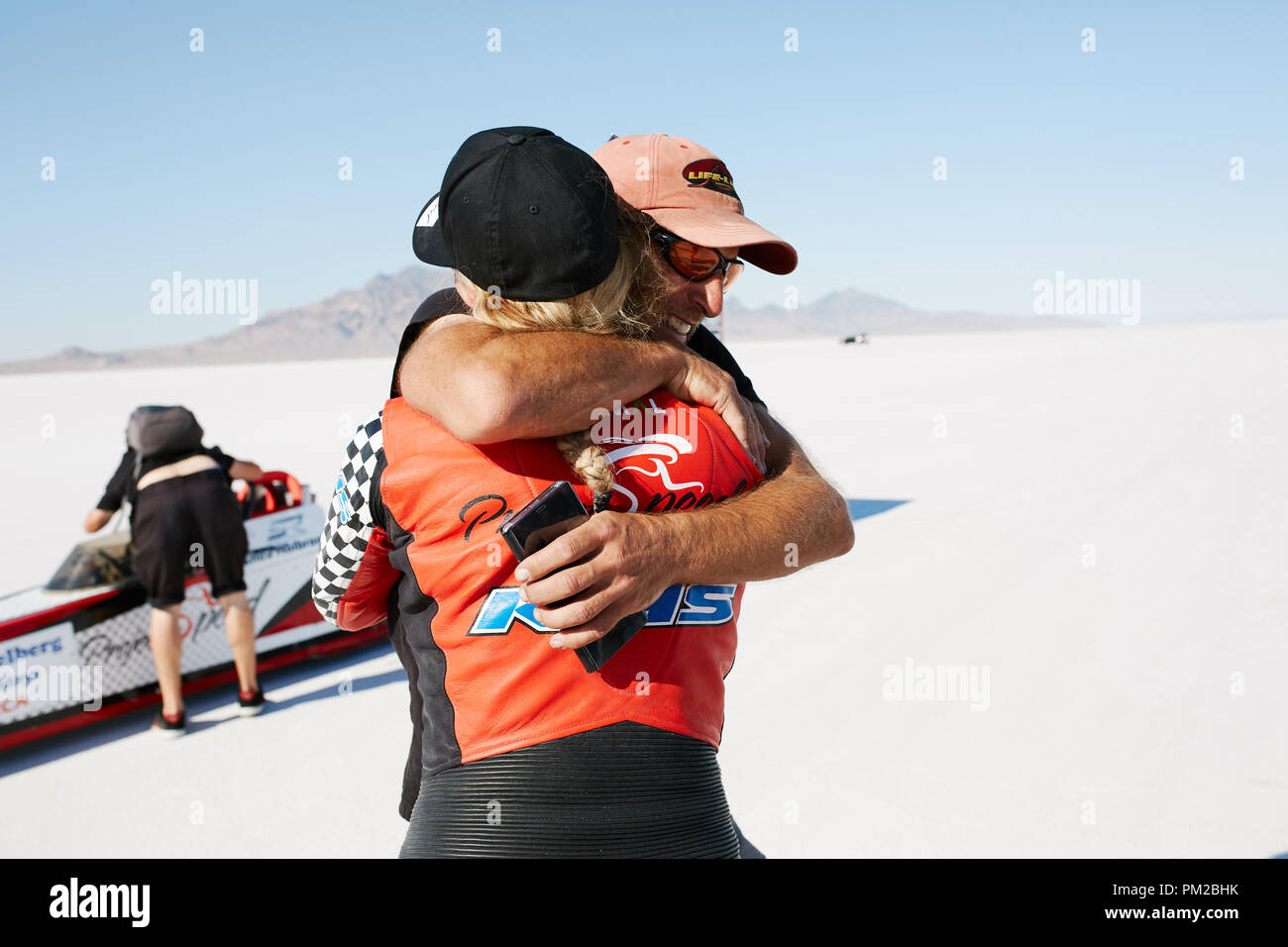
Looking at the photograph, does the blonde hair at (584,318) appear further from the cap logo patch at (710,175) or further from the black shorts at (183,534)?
the black shorts at (183,534)

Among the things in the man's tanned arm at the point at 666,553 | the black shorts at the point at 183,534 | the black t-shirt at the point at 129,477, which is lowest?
the black shorts at the point at 183,534

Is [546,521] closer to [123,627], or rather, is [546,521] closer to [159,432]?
[159,432]

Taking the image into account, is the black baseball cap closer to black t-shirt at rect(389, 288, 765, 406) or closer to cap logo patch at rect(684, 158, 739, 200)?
black t-shirt at rect(389, 288, 765, 406)

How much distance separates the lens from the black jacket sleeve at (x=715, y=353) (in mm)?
2174

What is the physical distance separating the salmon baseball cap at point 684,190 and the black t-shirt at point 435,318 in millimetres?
249

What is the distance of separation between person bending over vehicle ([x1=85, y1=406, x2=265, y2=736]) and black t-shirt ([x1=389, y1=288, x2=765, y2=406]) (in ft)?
14.1

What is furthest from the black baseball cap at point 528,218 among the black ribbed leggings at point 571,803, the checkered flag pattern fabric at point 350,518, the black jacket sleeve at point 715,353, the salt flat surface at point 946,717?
the salt flat surface at point 946,717

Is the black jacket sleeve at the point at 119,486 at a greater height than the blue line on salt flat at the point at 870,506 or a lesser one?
greater

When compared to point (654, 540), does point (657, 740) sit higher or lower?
lower

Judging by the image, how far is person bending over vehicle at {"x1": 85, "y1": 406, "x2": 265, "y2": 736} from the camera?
556 centimetres

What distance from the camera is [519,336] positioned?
154 centimetres

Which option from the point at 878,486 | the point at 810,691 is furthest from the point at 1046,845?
the point at 878,486

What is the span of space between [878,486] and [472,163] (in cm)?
1146
